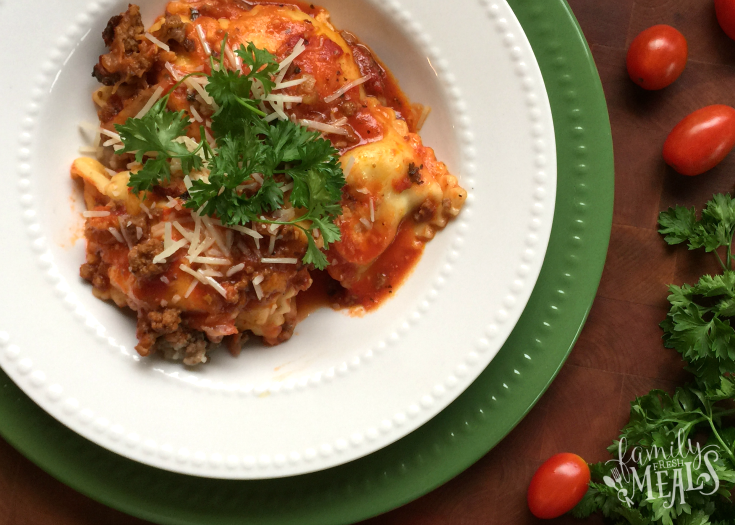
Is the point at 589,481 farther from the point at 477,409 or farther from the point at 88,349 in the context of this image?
the point at 88,349

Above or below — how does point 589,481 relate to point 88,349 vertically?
below

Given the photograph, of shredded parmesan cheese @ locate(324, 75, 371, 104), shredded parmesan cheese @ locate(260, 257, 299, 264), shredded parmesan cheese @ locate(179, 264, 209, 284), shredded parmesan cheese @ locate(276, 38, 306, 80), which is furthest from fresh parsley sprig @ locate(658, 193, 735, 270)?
shredded parmesan cheese @ locate(179, 264, 209, 284)

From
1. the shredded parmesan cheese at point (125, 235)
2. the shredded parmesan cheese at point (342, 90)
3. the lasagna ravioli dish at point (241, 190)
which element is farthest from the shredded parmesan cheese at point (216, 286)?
the shredded parmesan cheese at point (342, 90)

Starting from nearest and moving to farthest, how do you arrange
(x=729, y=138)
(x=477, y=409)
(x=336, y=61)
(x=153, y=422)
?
(x=153, y=422), (x=336, y=61), (x=477, y=409), (x=729, y=138)

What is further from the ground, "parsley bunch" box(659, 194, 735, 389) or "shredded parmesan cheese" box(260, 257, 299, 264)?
"shredded parmesan cheese" box(260, 257, 299, 264)

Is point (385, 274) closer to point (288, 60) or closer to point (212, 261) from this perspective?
point (212, 261)

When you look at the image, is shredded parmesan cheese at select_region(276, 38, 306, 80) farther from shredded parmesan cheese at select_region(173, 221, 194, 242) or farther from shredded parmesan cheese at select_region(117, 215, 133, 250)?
shredded parmesan cheese at select_region(117, 215, 133, 250)

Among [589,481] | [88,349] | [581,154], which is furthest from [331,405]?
[581,154]
